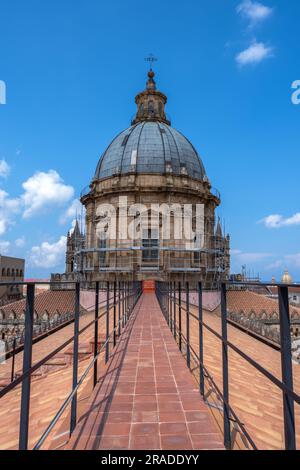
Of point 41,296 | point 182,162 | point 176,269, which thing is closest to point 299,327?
point 176,269

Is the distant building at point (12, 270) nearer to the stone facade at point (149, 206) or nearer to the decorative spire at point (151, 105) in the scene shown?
the stone facade at point (149, 206)

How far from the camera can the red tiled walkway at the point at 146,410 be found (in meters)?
2.62

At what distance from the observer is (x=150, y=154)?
30.5 m

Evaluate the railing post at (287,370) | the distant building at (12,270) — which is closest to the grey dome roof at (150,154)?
the distant building at (12,270)

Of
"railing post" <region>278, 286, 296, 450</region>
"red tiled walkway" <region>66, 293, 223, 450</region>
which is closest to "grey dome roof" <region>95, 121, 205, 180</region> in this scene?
"red tiled walkway" <region>66, 293, 223, 450</region>

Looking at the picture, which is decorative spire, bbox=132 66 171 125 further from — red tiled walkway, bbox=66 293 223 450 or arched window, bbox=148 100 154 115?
red tiled walkway, bbox=66 293 223 450

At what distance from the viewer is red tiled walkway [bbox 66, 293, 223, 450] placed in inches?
103

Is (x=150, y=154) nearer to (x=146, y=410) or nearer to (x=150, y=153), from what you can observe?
(x=150, y=153)

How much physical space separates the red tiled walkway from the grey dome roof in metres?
25.6

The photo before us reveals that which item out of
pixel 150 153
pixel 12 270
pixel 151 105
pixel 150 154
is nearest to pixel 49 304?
pixel 150 154

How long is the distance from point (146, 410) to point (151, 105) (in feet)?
127

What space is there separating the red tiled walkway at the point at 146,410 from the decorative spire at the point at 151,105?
1377 inches
